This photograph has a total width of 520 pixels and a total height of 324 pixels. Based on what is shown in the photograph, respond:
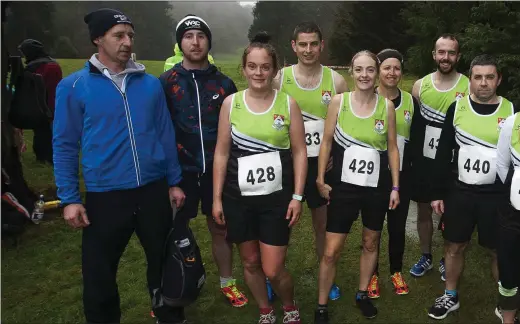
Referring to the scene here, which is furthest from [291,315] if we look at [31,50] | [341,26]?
[341,26]

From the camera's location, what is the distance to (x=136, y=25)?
5391cm

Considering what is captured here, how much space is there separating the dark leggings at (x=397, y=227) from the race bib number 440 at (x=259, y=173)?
50.8 inches

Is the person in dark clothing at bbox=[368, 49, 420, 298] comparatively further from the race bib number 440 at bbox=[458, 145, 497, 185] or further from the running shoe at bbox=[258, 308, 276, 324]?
the running shoe at bbox=[258, 308, 276, 324]

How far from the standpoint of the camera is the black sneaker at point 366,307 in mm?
3605

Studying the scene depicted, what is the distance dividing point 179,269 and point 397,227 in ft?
6.29

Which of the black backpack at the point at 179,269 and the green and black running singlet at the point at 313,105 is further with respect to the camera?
the green and black running singlet at the point at 313,105

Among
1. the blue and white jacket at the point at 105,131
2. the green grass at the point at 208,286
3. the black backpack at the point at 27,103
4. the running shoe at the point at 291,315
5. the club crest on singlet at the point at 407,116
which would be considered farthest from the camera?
the black backpack at the point at 27,103

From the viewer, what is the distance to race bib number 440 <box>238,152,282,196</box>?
2.93 m

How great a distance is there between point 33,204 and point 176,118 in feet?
11.2

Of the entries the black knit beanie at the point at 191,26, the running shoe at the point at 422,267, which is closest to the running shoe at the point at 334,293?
the running shoe at the point at 422,267

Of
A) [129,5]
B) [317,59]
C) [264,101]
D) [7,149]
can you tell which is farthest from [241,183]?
→ [129,5]

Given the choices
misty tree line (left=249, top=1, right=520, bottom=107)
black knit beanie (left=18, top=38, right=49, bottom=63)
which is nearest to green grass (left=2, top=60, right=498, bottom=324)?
misty tree line (left=249, top=1, right=520, bottom=107)

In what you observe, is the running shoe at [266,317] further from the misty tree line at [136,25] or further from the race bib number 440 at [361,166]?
the misty tree line at [136,25]

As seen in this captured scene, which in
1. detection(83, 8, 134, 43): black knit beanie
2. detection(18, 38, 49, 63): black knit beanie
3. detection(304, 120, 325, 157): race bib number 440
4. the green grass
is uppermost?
detection(83, 8, 134, 43): black knit beanie
